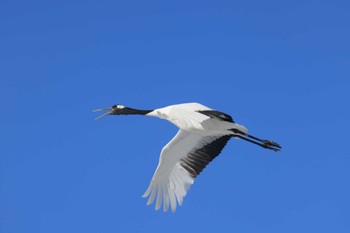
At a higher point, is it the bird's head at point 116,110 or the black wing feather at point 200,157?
the bird's head at point 116,110

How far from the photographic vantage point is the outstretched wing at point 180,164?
58.9 feet

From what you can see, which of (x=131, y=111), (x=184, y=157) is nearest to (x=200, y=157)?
(x=184, y=157)

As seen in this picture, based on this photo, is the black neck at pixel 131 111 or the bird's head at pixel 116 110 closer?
the black neck at pixel 131 111

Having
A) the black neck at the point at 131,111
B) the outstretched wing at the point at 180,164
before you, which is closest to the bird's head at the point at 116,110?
the black neck at the point at 131,111

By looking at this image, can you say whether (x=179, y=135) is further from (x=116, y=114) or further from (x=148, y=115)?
(x=116, y=114)

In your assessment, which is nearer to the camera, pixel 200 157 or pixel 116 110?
pixel 200 157

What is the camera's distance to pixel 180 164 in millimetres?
18188

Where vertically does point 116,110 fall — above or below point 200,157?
above

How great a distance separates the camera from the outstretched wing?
17.9 m

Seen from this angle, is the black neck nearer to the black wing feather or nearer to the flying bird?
the flying bird

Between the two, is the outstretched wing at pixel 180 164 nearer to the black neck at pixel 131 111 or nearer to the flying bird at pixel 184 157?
the flying bird at pixel 184 157

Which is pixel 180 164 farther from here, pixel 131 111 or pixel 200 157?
pixel 131 111

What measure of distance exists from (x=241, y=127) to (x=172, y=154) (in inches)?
69.5

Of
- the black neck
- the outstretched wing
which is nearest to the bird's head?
the black neck
